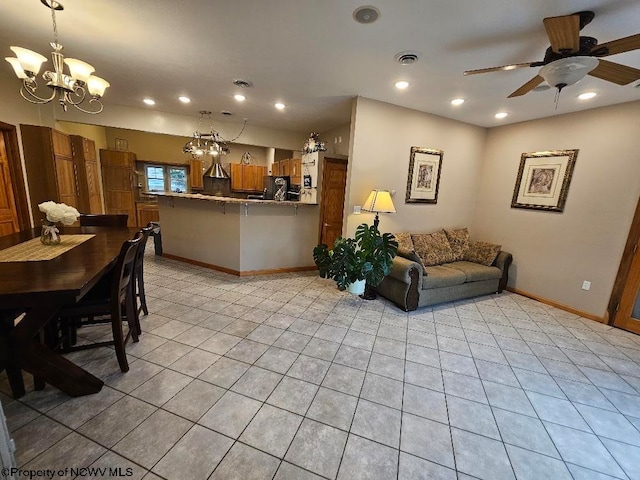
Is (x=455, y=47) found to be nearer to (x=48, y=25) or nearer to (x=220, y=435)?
(x=220, y=435)

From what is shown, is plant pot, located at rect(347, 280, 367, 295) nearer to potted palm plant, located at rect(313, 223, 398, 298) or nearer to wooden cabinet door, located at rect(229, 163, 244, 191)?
potted palm plant, located at rect(313, 223, 398, 298)

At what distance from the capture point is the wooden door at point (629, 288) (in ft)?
9.69

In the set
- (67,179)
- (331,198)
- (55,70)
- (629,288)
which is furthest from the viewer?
(331,198)

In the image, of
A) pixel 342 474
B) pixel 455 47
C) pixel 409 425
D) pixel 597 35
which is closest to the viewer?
pixel 342 474

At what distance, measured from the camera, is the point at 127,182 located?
6.53m

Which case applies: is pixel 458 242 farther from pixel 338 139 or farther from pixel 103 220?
pixel 103 220

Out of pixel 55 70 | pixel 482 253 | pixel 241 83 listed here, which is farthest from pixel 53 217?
pixel 482 253

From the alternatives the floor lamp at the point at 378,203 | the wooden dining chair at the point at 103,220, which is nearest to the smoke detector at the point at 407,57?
the floor lamp at the point at 378,203

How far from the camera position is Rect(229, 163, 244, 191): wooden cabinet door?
6.98m

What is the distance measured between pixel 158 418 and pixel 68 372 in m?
0.66

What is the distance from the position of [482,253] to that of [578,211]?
1.20 meters

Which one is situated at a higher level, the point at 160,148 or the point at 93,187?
the point at 160,148

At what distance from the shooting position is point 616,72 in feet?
5.90

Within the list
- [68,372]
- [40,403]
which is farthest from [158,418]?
[40,403]
